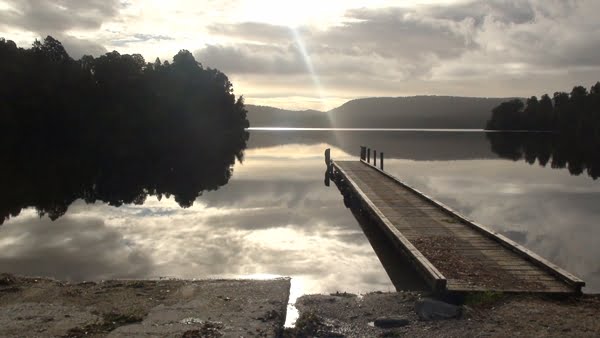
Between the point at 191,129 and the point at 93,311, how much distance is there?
245 feet

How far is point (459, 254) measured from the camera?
12.1m

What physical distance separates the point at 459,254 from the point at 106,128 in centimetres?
5823

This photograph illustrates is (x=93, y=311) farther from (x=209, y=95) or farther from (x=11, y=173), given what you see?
(x=209, y=95)

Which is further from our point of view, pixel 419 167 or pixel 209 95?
pixel 209 95

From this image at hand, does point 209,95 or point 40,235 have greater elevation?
point 209,95

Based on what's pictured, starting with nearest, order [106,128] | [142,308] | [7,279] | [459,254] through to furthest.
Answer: [142,308] < [7,279] < [459,254] < [106,128]

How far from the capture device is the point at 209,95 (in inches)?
3391

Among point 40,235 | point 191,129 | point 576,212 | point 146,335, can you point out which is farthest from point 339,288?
point 191,129

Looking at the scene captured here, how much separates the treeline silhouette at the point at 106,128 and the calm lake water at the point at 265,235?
8.80 ft

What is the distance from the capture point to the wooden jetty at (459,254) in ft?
32.7

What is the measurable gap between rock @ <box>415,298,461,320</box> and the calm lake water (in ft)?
9.17

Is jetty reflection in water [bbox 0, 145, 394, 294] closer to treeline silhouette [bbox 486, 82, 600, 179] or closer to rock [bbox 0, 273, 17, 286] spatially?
rock [bbox 0, 273, 17, 286]

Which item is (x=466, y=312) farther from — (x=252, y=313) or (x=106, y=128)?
(x=106, y=128)

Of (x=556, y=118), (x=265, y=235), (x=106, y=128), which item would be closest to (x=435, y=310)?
(x=265, y=235)
